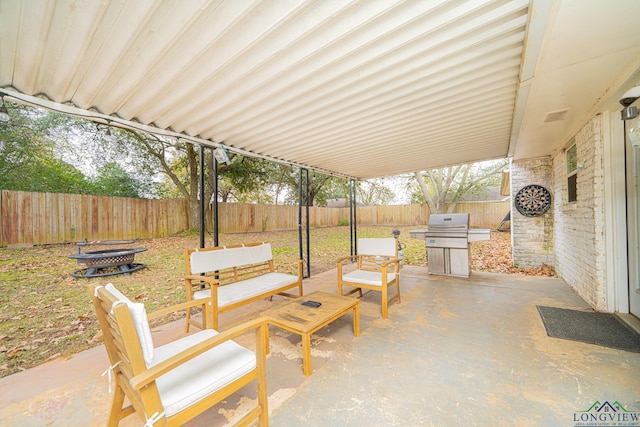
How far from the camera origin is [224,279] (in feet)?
9.83

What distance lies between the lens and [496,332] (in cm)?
264

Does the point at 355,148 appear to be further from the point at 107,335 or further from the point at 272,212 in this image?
the point at 272,212

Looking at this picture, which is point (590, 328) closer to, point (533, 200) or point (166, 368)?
point (533, 200)

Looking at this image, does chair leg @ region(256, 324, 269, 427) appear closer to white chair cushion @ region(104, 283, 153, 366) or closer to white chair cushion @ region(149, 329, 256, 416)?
white chair cushion @ region(149, 329, 256, 416)

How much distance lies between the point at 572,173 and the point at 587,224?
40.9 inches

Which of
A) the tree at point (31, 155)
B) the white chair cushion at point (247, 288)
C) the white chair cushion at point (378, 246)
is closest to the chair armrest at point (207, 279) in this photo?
the white chair cushion at point (247, 288)

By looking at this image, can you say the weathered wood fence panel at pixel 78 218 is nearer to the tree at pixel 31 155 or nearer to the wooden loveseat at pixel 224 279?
the tree at pixel 31 155

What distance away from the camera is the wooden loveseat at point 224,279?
2464 millimetres

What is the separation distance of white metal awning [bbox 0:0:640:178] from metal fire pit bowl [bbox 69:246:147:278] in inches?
131

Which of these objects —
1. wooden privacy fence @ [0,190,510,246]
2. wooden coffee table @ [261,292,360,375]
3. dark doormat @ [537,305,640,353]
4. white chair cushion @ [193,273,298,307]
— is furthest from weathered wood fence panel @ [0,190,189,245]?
dark doormat @ [537,305,640,353]

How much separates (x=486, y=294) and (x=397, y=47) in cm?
388

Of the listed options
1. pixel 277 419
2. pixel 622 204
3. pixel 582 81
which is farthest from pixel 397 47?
pixel 622 204

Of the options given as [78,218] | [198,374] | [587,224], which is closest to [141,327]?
[198,374]

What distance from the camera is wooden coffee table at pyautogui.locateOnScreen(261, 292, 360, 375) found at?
1970mm
